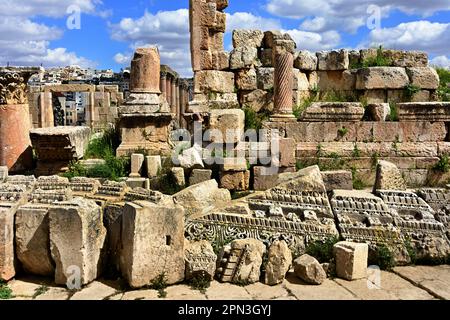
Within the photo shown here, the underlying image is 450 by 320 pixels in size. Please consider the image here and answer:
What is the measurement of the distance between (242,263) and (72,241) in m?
1.86

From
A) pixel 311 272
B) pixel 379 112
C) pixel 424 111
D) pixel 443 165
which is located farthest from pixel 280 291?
pixel 424 111

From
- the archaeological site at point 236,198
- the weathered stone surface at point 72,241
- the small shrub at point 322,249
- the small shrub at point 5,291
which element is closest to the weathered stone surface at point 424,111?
the archaeological site at point 236,198

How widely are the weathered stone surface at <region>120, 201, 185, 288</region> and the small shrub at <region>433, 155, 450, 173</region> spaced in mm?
5470

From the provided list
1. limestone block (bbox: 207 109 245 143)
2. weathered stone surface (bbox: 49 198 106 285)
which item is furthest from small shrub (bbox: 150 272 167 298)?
limestone block (bbox: 207 109 245 143)

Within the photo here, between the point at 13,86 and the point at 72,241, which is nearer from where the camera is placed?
the point at 72,241

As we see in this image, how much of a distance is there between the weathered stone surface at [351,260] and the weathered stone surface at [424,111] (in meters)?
4.59

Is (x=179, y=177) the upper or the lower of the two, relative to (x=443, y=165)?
lower

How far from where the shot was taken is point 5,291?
4492 millimetres

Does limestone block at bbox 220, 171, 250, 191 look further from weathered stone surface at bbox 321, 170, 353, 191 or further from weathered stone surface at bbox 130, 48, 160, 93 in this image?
weathered stone surface at bbox 130, 48, 160, 93

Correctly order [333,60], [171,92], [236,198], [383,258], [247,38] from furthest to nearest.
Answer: [171,92]
[247,38]
[333,60]
[236,198]
[383,258]

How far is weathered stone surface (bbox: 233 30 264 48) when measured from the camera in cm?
1180

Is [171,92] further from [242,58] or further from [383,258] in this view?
[383,258]

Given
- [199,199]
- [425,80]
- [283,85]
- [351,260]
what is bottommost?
[351,260]
